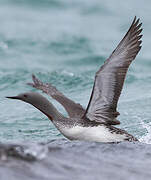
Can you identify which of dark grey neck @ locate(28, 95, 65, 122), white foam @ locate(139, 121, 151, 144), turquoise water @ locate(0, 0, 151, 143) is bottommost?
white foam @ locate(139, 121, 151, 144)

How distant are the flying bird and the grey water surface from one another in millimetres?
305

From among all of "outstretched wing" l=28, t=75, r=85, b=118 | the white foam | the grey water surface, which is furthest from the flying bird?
the white foam

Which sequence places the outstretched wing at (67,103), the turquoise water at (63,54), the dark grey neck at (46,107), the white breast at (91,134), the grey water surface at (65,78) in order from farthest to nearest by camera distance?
the turquoise water at (63,54)
the outstretched wing at (67,103)
the dark grey neck at (46,107)
the white breast at (91,134)
the grey water surface at (65,78)

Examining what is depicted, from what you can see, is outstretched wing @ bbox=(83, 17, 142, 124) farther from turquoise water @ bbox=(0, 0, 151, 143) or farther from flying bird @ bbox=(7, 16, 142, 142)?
turquoise water @ bbox=(0, 0, 151, 143)

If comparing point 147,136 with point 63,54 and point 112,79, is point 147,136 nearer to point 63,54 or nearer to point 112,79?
point 112,79

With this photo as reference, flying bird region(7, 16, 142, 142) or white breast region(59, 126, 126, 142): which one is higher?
flying bird region(7, 16, 142, 142)

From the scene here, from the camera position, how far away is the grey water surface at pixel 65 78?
17.4 ft

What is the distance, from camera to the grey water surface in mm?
5305

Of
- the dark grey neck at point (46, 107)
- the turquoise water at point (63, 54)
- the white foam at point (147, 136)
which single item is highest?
the turquoise water at point (63, 54)

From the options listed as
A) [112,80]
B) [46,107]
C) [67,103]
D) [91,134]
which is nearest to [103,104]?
[112,80]

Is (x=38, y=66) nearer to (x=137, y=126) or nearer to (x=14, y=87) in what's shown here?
(x=14, y=87)

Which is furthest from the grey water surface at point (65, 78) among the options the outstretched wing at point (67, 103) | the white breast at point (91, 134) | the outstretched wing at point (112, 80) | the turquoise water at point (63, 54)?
the outstretched wing at point (112, 80)

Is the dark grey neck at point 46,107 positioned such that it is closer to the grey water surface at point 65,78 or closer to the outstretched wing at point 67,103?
the grey water surface at point 65,78

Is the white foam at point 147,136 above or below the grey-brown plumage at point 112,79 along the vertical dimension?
below
